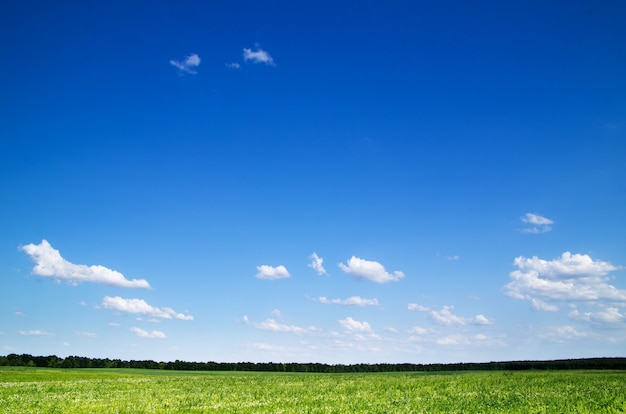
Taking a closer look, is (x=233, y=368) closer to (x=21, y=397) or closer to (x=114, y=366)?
(x=114, y=366)

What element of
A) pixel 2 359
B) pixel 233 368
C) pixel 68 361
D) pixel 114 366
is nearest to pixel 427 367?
pixel 233 368

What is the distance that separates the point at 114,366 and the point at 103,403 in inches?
4595

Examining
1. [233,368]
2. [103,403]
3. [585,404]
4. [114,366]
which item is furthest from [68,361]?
[585,404]

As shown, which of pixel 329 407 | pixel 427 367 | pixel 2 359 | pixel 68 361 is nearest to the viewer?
pixel 329 407

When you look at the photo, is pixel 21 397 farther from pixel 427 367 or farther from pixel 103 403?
pixel 427 367

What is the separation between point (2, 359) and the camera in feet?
356

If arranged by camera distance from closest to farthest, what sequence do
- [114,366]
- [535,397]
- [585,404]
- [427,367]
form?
[585,404]
[535,397]
[114,366]
[427,367]

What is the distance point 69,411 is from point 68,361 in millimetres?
113502

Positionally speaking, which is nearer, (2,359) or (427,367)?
(2,359)

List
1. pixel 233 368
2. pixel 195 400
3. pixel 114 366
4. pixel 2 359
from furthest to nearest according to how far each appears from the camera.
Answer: pixel 233 368, pixel 114 366, pixel 2 359, pixel 195 400

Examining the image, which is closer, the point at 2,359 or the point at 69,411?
the point at 69,411

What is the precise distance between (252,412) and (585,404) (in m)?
20.6

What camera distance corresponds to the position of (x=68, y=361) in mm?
119312

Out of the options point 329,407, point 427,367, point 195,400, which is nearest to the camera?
point 329,407
